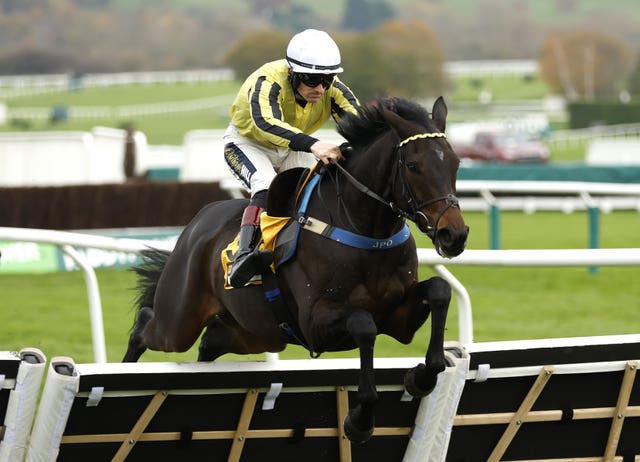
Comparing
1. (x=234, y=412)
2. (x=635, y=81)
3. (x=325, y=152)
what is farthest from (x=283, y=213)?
(x=635, y=81)

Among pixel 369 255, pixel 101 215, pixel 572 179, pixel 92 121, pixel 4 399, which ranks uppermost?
→ pixel 369 255

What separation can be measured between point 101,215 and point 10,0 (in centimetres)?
7402

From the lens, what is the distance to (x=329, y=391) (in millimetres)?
4617

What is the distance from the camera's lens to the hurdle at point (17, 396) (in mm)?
4242

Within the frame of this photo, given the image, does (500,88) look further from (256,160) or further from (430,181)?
(430,181)

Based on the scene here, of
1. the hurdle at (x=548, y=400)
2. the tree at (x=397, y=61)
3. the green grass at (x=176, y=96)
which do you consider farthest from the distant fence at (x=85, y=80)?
the hurdle at (x=548, y=400)

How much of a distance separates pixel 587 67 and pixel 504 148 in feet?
97.4

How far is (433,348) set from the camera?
4.43 m

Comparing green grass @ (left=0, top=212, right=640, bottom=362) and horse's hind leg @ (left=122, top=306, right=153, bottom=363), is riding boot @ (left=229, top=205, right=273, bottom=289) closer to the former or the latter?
horse's hind leg @ (left=122, top=306, right=153, bottom=363)

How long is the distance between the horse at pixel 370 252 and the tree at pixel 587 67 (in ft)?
184

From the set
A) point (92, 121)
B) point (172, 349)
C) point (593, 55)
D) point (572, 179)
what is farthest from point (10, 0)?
point (172, 349)

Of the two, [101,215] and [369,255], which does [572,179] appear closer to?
[101,215]

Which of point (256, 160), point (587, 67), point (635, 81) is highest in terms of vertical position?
point (256, 160)

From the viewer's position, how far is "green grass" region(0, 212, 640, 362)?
848 cm
